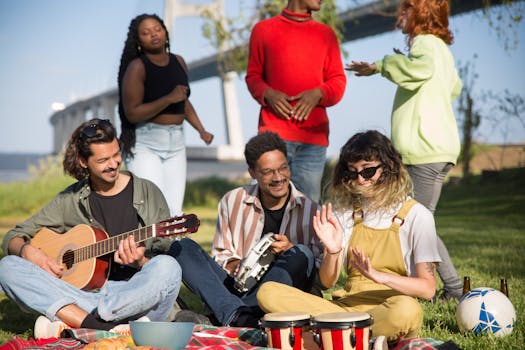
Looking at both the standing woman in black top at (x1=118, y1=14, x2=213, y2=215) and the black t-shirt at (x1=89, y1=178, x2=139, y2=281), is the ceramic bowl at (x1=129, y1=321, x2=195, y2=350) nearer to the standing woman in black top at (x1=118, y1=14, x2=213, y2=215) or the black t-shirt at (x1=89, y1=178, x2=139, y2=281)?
the black t-shirt at (x1=89, y1=178, x2=139, y2=281)

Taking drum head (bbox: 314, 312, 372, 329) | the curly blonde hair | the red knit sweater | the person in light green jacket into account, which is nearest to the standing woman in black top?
the red knit sweater

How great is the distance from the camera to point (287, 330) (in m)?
3.07

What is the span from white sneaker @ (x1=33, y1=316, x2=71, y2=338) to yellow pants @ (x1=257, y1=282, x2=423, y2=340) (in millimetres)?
1029

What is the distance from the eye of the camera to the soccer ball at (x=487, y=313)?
3.49 m

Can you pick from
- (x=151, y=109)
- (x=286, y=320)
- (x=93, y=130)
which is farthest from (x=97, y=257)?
(x=286, y=320)

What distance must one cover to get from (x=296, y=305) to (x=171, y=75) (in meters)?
2.17

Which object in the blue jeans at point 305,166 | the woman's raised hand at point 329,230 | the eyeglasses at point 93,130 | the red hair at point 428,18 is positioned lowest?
the woman's raised hand at point 329,230

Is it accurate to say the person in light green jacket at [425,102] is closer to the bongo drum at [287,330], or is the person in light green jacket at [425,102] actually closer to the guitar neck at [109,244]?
the bongo drum at [287,330]

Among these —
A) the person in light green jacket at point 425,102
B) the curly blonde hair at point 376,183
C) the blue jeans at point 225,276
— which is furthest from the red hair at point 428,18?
the blue jeans at point 225,276

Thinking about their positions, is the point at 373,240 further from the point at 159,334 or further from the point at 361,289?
the point at 159,334

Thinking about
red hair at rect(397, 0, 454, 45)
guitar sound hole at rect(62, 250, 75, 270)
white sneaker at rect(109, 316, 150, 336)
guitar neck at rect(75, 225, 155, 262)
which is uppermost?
red hair at rect(397, 0, 454, 45)

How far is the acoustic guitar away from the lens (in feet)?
12.6

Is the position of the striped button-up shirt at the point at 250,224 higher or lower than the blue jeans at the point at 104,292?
higher

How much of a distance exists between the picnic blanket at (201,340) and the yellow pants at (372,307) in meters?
0.08
